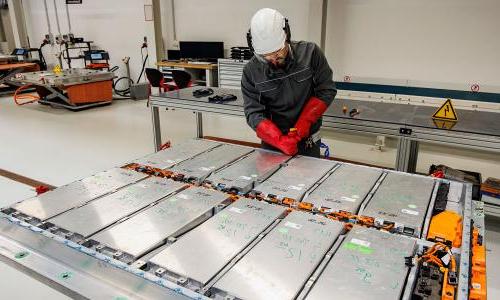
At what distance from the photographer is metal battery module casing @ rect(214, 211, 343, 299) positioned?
90 centimetres

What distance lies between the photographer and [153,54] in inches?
284

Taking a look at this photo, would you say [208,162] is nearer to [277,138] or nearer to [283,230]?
[277,138]

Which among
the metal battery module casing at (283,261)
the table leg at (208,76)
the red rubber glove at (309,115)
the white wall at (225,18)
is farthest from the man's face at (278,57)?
the table leg at (208,76)

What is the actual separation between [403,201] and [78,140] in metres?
4.45

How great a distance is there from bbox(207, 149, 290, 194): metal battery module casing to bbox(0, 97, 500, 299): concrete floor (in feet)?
4.31

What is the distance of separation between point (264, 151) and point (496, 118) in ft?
6.99

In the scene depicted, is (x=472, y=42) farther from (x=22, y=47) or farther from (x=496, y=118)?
(x=22, y=47)

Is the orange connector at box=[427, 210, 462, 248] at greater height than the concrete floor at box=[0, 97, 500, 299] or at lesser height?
greater

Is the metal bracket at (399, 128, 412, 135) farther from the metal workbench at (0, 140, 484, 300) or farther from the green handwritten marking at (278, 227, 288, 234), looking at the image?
the green handwritten marking at (278, 227, 288, 234)

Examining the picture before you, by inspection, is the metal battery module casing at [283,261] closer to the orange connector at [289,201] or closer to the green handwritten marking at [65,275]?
the orange connector at [289,201]

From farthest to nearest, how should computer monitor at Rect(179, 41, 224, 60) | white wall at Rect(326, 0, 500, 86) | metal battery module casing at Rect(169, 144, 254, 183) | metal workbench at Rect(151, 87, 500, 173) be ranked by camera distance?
computer monitor at Rect(179, 41, 224, 60), white wall at Rect(326, 0, 500, 86), metal workbench at Rect(151, 87, 500, 173), metal battery module casing at Rect(169, 144, 254, 183)

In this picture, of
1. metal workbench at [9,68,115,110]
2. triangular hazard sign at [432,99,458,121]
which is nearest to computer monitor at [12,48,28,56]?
metal workbench at [9,68,115,110]

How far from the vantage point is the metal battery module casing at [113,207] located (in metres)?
1.19

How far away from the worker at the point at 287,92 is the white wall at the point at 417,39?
3.15 metres
